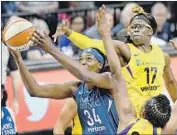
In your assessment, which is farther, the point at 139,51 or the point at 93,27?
the point at 93,27

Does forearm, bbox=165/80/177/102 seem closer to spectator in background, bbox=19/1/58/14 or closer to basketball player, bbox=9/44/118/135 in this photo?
basketball player, bbox=9/44/118/135

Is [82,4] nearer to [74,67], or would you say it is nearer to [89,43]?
[89,43]

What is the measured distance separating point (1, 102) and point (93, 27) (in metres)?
2.97

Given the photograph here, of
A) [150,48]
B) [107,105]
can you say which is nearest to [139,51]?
[150,48]

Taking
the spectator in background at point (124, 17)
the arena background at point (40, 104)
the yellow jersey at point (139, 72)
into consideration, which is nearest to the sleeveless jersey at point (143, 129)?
the yellow jersey at point (139, 72)

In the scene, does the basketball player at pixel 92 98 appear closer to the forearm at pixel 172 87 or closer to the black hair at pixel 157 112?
the black hair at pixel 157 112

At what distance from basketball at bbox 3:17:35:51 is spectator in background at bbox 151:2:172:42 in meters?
4.92

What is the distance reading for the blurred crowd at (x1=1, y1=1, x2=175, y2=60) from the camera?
12570 millimetres

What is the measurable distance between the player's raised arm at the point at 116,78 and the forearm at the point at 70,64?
11.1 inches

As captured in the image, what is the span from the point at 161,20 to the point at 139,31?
165 inches

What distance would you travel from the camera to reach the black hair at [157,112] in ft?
22.9

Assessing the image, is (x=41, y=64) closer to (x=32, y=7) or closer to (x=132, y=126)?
(x=32, y=7)

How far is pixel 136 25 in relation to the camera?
888cm

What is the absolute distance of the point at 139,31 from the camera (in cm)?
885
